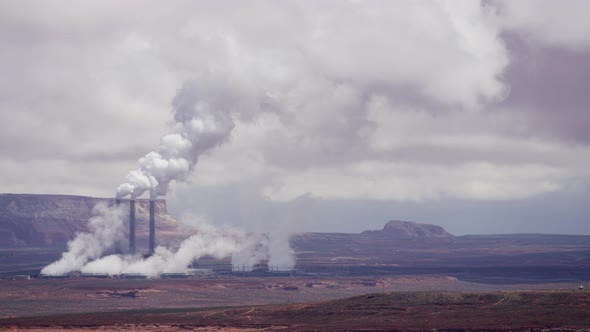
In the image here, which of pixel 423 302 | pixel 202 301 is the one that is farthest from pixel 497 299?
pixel 202 301

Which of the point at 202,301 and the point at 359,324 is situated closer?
the point at 359,324

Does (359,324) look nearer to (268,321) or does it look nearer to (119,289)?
(268,321)

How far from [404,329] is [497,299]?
28640 millimetres

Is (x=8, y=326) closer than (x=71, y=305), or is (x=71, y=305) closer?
(x=8, y=326)

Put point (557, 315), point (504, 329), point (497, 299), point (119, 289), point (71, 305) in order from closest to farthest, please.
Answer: point (504, 329) < point (557, 315) < point (497, 299) < point (71, 305) < point (119, 289)

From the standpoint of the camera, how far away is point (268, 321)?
445ft

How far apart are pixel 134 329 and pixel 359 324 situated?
28311mm

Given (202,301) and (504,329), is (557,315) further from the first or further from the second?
(202,301)

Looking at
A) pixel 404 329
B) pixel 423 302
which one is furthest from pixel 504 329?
pixel 423 302

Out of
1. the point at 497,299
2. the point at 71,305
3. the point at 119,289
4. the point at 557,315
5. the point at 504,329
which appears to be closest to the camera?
the point at 504,329

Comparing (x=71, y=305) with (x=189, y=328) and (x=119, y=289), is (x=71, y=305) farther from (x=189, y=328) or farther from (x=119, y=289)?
(x=189, y=328)

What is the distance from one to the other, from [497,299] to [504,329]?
26.9 m

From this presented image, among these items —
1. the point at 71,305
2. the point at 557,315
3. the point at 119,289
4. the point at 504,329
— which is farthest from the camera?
the point at 119,289

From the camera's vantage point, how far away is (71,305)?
17538cm
